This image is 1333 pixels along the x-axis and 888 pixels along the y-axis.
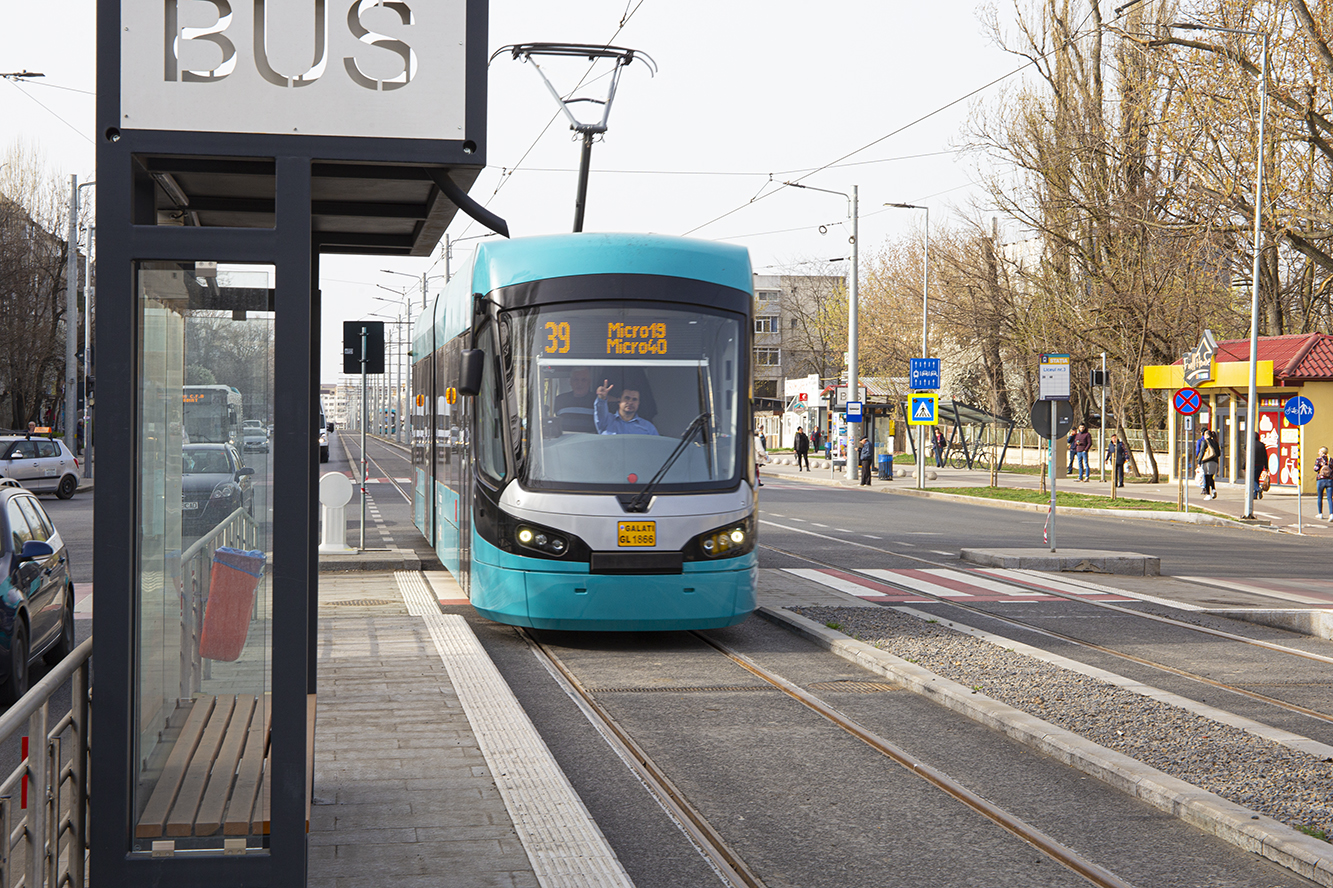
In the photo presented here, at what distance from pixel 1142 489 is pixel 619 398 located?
32.9m

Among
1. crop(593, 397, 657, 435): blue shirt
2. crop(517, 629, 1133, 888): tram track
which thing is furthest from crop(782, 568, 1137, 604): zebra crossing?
crop(517, 629, 1133, 888): tram track

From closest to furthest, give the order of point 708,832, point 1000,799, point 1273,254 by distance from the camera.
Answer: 1. point 708,832
2. point 1000,799
3. point 1273,254

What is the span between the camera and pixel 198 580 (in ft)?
13.3

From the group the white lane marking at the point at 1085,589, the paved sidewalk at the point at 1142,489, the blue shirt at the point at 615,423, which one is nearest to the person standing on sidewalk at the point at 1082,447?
the paved sidewalk at the point at 1142,489

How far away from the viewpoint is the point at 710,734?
745cm

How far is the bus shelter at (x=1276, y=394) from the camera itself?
35219 millimetres

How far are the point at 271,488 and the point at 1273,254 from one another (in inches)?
1643

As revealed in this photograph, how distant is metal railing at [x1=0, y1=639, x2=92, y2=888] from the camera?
10.7ft

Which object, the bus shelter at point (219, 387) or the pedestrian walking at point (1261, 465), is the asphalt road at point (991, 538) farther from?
the bus shelter at point (219, 387)

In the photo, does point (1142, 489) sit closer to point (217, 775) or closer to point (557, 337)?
point (557, 337)

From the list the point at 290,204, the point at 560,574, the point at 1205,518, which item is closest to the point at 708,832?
the point at 290,204

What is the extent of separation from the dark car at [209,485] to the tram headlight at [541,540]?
564 centimetres

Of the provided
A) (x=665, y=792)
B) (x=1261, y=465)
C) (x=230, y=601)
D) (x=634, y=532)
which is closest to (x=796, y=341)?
(x=1261, y=465)

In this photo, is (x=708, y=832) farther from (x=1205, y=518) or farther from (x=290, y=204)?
(x=1205, y=518)
